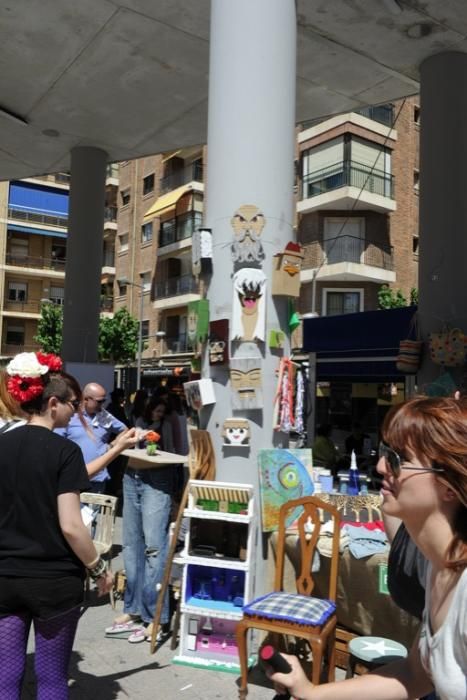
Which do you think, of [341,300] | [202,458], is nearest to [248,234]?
[202,458]

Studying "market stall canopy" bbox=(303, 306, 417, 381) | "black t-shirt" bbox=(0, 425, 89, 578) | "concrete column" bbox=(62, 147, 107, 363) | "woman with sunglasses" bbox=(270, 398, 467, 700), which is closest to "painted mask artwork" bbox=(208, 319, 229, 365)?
"black t-shirt" bbox=(0, 425, 89, 578)

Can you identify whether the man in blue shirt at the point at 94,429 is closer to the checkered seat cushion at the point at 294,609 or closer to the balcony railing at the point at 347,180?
the checkered seat cushion at the point at 294,609

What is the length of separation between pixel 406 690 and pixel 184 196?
3182 centimetres

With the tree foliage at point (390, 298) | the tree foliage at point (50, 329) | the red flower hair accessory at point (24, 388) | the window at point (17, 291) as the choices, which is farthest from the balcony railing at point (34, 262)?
the red flower hair accessory at point (24, 388)

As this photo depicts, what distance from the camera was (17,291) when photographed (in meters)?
40.5

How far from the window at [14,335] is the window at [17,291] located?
1.91m

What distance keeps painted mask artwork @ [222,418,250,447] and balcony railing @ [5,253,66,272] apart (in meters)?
39.0

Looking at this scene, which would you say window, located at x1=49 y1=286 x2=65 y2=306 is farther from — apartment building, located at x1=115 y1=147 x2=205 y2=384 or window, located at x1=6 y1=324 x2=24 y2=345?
apartment building, located at x1=115 y1=147 x2=205 y2=384

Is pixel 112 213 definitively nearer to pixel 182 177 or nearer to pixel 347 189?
pixel 182 177

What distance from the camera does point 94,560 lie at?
248 cm

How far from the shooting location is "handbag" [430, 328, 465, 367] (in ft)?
23.8

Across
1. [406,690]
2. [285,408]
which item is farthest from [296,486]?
[406,690]

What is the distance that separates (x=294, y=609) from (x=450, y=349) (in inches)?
190

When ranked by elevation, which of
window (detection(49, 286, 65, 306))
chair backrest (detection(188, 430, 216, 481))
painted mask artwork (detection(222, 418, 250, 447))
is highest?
window (detection(49, 286, 65, 306))
